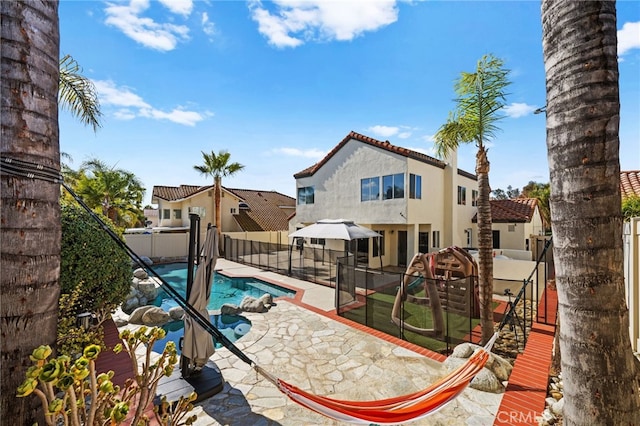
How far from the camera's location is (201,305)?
5133 millimetres

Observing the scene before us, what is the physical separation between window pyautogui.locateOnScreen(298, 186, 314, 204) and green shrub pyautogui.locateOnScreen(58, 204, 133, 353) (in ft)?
54.6

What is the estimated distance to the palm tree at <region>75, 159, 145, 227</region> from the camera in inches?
779

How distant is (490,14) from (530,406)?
275 inches

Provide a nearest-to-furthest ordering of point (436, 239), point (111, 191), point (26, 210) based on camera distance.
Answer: point (26, 210), point (436, 239), point (111, 191)

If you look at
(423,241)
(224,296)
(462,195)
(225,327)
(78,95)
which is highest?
Result: (78,95)

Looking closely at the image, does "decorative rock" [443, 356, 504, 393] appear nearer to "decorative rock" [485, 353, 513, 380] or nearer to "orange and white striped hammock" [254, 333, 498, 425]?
"decorative rock" [485, 353, 513, 380]

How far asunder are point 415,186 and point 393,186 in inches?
51.1

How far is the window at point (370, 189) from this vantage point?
57.1 ft

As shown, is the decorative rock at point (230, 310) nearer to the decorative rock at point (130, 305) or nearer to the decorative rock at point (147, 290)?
the decorative rock at point (130, 305)

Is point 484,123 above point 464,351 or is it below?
above

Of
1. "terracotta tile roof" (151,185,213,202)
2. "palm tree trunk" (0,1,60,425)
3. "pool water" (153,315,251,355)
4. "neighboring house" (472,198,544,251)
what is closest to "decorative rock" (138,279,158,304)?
"pool water" (153,315,251,355)

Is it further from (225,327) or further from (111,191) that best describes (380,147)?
(111,191)

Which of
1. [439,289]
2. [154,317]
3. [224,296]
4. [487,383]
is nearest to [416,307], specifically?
[439,289]

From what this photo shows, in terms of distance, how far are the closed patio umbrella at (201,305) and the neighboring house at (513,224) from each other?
20.8 metres
